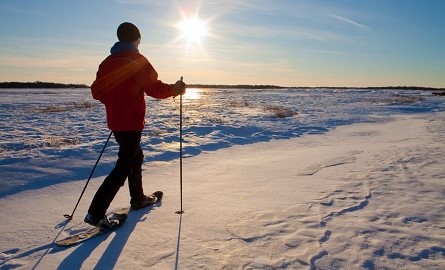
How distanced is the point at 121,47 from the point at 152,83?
511mm

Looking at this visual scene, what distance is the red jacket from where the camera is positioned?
3814mm

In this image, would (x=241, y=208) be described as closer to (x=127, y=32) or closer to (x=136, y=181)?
(x=136, y=181)

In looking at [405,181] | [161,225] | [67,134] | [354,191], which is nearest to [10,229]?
[161,225]

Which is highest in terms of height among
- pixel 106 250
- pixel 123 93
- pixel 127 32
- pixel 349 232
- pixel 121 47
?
pixel 127 32

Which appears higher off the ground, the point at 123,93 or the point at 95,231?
the point at 123,93

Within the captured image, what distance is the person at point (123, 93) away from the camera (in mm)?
3812

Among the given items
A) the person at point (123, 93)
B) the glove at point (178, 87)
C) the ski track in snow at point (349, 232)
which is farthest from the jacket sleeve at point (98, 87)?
the ski track in snow at point (349, 232)

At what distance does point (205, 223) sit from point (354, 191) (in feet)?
7.85

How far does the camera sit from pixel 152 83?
156 inches

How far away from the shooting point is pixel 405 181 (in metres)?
5.54

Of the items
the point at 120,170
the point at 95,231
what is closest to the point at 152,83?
the point at 120,170

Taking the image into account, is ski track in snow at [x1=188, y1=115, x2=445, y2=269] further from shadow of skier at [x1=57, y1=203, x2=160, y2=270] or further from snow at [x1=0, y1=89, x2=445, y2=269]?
shadow of skier at [x1=57, y1=203, x2=160, y2=270]

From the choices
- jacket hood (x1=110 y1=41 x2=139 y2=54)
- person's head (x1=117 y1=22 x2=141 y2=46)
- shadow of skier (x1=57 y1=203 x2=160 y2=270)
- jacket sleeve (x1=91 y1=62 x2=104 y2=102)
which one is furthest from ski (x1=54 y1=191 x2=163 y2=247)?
person's head (x1=117 y1=22 x2=141 y2=46)

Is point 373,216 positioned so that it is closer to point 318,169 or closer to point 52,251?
point 318,169
